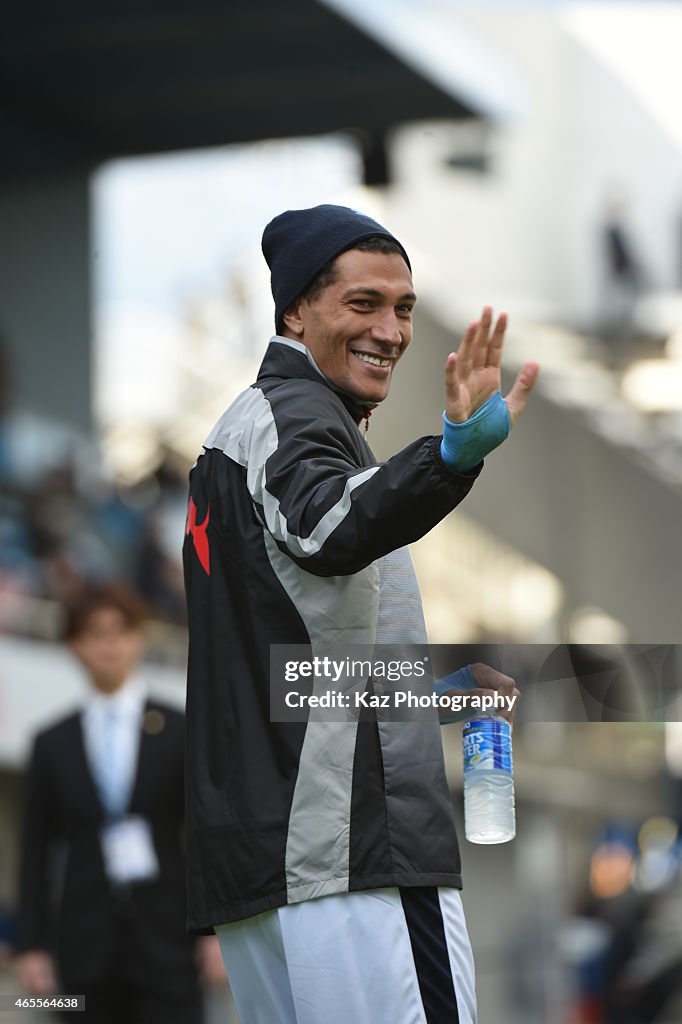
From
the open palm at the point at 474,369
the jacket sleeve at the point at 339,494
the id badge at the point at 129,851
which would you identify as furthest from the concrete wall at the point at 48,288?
the open palm at the point at 474,369

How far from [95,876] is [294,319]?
2.20 metres

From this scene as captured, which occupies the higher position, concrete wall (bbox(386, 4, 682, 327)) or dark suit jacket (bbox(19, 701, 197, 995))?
concrete wall (bbox(386, 4, 682, 327))

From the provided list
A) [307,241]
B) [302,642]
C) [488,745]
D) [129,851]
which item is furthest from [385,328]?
[129,851]

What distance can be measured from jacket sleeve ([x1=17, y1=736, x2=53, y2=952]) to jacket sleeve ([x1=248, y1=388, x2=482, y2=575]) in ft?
7.89

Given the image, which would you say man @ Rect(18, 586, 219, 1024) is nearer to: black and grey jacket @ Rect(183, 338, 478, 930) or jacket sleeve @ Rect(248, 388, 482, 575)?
black and grey jacket @ Rect(183, 338, 478, 930)

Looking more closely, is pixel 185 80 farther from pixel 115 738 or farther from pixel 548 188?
pixel 115 738

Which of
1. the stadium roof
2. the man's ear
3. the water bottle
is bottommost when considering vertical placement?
the water bottle

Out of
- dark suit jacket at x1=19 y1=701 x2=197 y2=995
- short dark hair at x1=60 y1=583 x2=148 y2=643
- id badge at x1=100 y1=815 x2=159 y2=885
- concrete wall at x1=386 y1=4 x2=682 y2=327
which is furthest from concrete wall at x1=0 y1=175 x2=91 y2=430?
id badge at x1=100 y1=815 x2=159 y2=885

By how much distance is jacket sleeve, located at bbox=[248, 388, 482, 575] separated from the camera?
208cm

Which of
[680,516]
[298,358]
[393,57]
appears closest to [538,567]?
[680,516]

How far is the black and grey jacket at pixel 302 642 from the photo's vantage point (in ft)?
6.93

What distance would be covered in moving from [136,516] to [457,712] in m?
11.6

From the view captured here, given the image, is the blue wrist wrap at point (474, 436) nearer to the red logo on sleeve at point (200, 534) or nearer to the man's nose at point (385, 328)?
the man's nose at point (385, 328)

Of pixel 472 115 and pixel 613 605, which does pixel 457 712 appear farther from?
pixel 472 115
